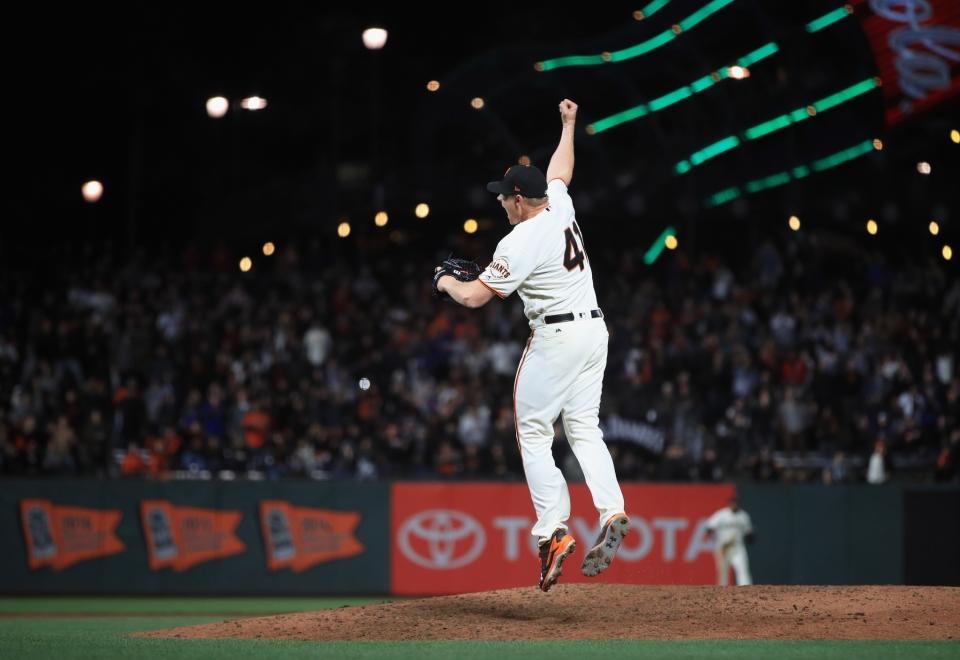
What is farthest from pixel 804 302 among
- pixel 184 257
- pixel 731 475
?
pixel 184 257

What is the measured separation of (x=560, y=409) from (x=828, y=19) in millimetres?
14181

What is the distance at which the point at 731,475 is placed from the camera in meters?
18.6

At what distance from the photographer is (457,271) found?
798 cm

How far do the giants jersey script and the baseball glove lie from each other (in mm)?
132

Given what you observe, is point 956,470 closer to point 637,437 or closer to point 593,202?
point 637,437

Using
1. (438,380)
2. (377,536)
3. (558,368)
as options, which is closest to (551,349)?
(558,368)

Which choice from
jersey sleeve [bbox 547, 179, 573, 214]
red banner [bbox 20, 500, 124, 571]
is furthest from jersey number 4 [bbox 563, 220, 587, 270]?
red banner [bbox 20, 500, 124, 571]

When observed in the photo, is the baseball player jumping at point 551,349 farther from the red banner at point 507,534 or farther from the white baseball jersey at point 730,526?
the red banner at point 507,534

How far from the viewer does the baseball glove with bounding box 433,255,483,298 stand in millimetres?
7938

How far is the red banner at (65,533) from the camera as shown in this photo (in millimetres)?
18500

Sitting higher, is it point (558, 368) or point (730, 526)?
point (558, 368)

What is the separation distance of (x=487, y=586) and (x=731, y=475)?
12.7ft

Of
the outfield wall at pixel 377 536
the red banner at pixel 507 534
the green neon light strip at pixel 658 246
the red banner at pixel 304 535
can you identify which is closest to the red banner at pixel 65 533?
the outfield wall at pixel 377 536

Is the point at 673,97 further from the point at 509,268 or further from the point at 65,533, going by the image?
the point at 509,268
